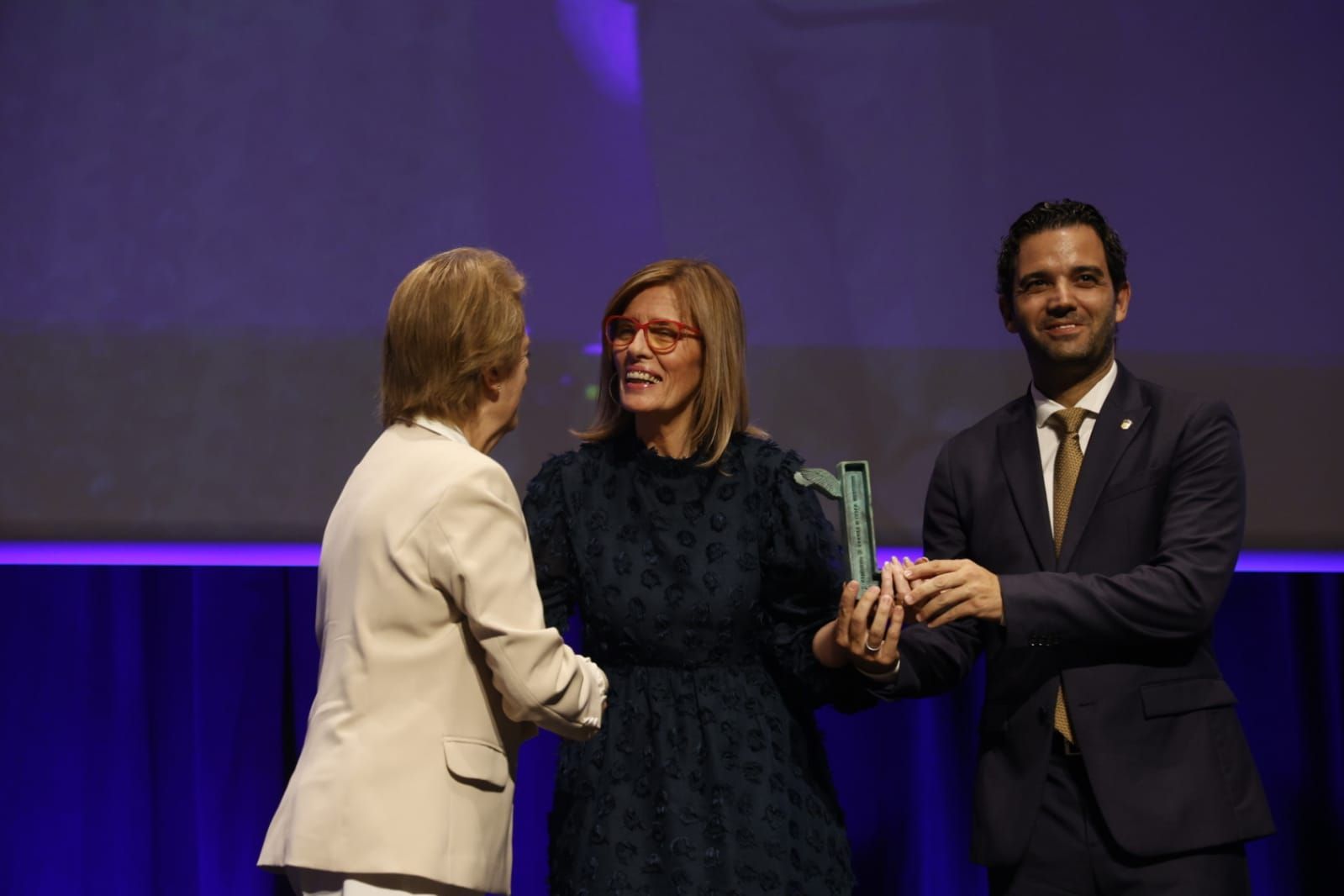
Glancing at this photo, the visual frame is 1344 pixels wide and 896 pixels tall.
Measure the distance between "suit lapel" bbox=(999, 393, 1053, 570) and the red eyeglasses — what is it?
562 millimetres

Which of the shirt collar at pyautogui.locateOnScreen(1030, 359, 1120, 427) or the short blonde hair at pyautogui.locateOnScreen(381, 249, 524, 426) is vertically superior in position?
the short blonde hair at pyautogui.locateOnScreen(381, 249, 524, 426)

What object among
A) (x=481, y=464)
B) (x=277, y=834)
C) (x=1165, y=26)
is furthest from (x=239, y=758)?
(x=1165, y=26)

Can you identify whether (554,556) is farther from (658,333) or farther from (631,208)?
(631,208)

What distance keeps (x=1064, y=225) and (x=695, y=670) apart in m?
0.98

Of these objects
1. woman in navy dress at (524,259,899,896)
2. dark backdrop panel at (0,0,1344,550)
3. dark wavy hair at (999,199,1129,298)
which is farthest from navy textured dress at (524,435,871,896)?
dark backdrop panel at (0,0,1344,550)

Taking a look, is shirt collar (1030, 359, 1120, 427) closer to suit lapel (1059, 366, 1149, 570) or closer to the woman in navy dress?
suit lapel (1059, 366, 1149, 570)

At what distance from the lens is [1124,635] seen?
76.7 inches

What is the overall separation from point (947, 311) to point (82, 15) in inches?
100

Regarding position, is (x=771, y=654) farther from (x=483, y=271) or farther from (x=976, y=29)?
(x=976, y=29)

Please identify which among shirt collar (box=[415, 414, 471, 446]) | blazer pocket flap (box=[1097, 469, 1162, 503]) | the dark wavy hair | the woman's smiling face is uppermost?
the dark wavy hair

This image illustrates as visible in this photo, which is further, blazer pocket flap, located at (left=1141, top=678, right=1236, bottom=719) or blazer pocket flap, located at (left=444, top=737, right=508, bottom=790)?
blazer pocket flap, located at (left=1141, top=678, right=1236, bottom=719)

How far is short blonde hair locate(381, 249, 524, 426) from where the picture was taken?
185cm

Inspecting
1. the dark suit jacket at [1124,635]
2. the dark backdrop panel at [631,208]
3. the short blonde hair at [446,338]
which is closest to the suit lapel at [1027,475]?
the dark suit jacket at [1124,635]

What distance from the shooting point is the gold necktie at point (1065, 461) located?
2098mm
